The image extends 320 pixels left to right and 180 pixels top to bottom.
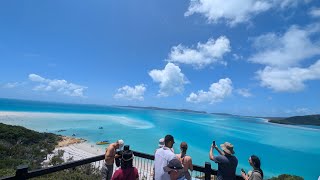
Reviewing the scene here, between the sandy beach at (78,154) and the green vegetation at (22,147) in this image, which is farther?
the green vegetation at (22,147)

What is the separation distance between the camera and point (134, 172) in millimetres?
3197

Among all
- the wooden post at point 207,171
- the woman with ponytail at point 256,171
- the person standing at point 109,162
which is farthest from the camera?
the person standing at point 109,162

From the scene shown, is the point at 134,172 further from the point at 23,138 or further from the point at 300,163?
the point at 300,163

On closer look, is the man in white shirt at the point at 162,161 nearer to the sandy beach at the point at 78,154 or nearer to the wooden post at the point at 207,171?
the wooden post at the point at 207,171

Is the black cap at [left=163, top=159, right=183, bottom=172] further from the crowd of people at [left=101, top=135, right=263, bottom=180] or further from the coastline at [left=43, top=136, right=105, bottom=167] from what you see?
the coastline at [left=43, top=136, right=105, bottom=167]

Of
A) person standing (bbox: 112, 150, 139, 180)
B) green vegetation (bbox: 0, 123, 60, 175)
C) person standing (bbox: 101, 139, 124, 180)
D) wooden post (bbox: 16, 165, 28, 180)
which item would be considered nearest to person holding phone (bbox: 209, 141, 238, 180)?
person standing (bbox: 112, 150, 139, 180)

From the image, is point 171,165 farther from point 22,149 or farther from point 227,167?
point 22,149

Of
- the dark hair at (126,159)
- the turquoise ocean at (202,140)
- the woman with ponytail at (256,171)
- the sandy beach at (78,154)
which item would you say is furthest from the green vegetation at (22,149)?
the turquoise ocean at (202,140)

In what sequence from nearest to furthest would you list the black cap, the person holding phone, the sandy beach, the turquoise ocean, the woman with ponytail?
the black cap → the woman with ponytail → the person holding phone → the sandy beach → the turquoise ocean

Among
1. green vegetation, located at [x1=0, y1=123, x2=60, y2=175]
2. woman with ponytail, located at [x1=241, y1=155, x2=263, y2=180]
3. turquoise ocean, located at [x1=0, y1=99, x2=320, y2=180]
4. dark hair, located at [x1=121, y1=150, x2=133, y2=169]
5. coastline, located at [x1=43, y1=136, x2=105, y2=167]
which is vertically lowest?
turquoise ocean, located at [x1=0, y1=99, x2=320, y2=180]

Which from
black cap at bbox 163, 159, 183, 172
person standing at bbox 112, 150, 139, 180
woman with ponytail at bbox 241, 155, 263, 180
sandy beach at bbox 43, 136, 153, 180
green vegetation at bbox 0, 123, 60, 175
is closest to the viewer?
person standing at bbox 112, 150, 139, 180

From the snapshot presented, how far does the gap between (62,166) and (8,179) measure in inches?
44.4

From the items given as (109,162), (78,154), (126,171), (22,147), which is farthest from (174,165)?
(78,154)

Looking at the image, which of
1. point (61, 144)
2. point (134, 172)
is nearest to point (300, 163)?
point (61, 144)
